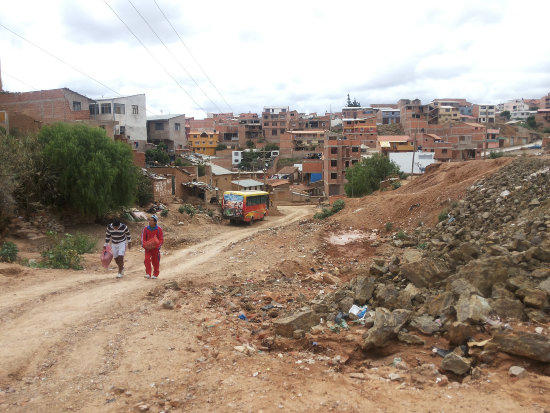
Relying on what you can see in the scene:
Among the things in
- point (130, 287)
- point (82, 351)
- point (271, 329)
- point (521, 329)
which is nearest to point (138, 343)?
point (82, 351)

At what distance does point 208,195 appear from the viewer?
3831 cm

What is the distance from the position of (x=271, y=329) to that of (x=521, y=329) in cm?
381

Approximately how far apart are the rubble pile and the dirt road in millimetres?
454

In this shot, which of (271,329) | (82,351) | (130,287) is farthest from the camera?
(130,287)

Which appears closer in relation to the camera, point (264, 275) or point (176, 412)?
point (176, 412)

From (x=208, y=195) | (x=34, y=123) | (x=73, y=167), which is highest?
(x=34, y=123)

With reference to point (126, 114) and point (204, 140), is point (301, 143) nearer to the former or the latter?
point (204, 140)

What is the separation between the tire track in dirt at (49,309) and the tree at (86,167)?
1035cm

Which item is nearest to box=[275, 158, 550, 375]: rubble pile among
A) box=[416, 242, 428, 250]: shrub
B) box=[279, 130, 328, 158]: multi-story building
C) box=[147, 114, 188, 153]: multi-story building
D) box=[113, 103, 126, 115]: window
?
box=[416, 242, 428, 250]: shrub

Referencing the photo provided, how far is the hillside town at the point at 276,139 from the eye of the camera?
38281 mm

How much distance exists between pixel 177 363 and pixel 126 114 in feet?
151

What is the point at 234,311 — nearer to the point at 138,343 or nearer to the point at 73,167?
the point at 138,343

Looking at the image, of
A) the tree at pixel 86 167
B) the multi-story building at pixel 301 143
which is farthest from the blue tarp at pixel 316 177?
the tree at pixel 86 167

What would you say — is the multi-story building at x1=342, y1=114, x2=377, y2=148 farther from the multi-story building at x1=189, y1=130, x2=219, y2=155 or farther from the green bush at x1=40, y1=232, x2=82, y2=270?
the green bush at x1=40, y1=232, x2=82, y2=270
